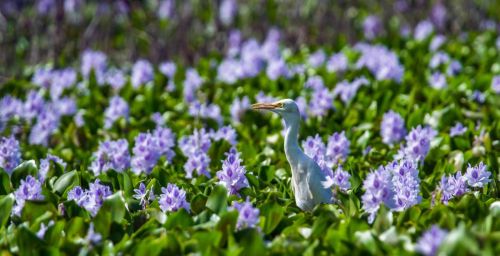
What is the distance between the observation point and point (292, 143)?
4348 mm

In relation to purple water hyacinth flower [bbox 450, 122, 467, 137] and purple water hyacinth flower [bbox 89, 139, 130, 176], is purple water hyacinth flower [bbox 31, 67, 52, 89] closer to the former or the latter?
purple water hyacinth flower [bbox 89, 139, 130, 176]

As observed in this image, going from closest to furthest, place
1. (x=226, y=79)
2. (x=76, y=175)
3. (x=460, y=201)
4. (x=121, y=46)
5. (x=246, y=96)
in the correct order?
1. (x=460, y=201)
2. (x=76, y=175)
3. (x=246, y=96)
4. (x=226, y=79)
5. (x=121, y=46)

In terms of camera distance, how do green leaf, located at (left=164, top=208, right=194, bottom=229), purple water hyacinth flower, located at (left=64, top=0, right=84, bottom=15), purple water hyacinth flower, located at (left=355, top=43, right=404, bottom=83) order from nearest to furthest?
1. green leaf, located at (left=164, top=208, right=194, bottom=229)
2. purple water hyacinth flower, located at (left=355, top=43, right=404, bottom=83)
3. purple water hyacinth flower, located at (left=64, top=0, right=84, bottom=15)

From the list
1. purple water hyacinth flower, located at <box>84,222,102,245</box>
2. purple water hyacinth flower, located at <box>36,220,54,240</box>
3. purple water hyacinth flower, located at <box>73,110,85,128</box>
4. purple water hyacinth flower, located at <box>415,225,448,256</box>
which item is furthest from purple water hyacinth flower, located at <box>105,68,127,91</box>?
purple water hyacinth flower, located at <box>415,225,448,256</box>

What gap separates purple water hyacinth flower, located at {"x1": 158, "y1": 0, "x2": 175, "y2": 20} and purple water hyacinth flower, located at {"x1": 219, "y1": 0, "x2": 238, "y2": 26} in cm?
59

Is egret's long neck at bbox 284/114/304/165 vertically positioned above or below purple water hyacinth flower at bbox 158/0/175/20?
above

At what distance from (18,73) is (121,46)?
1.84 metres

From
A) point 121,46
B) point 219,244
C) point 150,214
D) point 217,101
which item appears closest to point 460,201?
point 219,244

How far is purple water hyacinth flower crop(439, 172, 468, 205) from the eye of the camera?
4.18 meters

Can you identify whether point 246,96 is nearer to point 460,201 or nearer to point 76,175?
point 76,175

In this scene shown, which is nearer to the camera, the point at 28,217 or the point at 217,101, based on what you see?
the point at 28,217

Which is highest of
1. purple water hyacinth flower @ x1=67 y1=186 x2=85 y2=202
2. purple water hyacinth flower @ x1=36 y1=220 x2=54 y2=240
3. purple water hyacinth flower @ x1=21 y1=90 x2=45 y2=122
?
purple water hyacinth flower @ x1=36 y1=220 x2=54 y2=240

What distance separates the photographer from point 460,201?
3.96 meters

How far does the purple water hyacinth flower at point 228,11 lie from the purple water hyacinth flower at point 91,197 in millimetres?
6192
